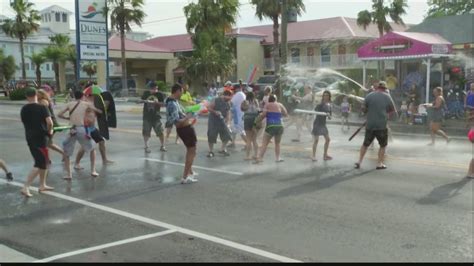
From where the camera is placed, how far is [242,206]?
7.68 metres

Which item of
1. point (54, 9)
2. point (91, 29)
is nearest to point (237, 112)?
point (91, 29)

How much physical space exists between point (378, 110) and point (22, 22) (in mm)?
51646

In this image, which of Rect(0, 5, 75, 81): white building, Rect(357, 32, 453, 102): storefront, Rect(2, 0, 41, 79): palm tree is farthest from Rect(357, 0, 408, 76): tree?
Rect(0, 5, 75, 81): white building

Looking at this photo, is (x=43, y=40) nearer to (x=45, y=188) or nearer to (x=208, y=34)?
(x=208, y=34)

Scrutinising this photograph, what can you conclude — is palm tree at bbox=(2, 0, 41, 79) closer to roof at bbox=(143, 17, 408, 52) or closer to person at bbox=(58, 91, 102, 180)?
roof at bbox=(143, 17, 408, 52)

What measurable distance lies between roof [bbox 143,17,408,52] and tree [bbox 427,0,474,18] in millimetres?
8748

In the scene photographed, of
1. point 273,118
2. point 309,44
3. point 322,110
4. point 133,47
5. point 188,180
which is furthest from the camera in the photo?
point 133,47

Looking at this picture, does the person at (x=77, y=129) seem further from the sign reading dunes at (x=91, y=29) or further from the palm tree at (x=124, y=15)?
the palm tree at (x=124, y=15)

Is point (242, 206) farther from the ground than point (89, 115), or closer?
closer

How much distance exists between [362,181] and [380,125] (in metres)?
1.67

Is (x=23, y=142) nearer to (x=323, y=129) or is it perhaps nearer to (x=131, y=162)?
(x=131, y=162)

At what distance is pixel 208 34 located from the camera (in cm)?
4034

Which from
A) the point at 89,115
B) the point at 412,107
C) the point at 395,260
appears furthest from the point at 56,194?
the point at 412,107

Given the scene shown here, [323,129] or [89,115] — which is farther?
[323,129]
